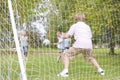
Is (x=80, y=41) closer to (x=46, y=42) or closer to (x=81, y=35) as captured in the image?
(x=81, y=35)

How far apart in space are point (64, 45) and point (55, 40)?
3.56ft

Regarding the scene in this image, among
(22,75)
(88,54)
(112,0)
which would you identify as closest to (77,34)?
(88,54)

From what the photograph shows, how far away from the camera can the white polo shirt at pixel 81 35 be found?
828 centimetres

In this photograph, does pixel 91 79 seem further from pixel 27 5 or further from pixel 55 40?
pixel 55 40

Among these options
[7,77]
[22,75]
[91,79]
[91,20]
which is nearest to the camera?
[22,75]

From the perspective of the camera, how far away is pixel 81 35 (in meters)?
8.37

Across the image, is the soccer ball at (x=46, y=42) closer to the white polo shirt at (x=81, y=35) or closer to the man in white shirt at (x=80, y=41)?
the man in white shirt at (x=80, y=41)

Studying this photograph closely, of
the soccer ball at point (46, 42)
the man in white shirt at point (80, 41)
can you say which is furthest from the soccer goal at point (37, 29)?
the man in white shirt at point (80, 41)

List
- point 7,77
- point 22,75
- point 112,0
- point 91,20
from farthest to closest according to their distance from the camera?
point 91,20, point 112,0, point 7,77, point 22,75

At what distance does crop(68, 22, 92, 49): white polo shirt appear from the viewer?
828 cm

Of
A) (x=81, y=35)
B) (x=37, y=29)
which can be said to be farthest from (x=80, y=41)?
(x=37, y=29)

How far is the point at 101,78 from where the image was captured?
8.10m

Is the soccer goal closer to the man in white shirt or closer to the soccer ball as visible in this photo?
the soccer ball

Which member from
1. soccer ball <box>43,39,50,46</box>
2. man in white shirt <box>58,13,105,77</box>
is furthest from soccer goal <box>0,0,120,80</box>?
man in white shirt <box>58,13,105,77</box>
